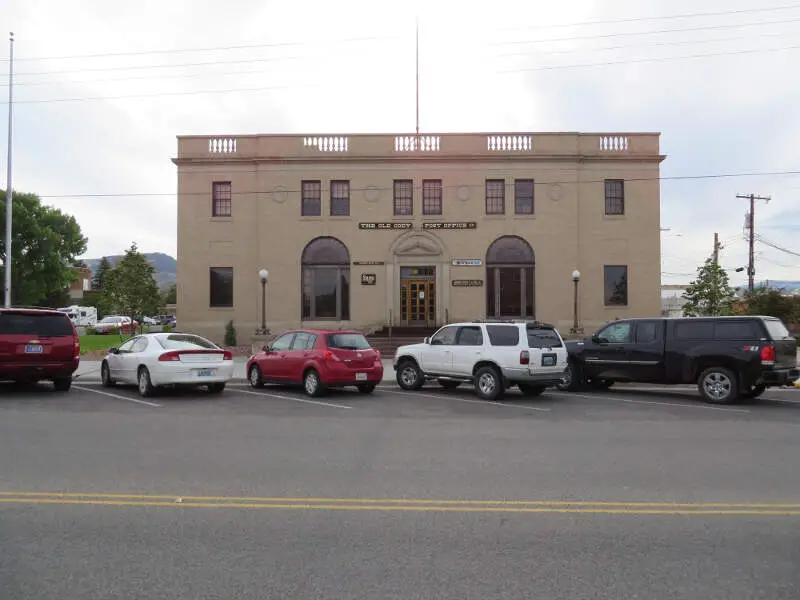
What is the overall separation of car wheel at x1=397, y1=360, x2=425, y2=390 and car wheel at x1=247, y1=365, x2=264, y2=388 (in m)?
3.36

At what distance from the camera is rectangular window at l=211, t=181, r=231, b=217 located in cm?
3312

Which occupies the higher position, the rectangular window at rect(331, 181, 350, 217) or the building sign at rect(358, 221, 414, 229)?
the rectangular window at rect(331, 181, 350, 217)

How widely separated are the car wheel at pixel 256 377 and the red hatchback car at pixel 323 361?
47 cm

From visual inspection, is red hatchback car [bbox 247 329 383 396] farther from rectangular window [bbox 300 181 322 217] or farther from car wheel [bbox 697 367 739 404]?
rectangular window [bbox 300 181 322 217]

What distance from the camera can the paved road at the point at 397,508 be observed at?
4.55 metres

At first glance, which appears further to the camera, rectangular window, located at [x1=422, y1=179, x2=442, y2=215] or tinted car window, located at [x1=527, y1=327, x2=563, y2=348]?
rectangular window, located at [x1=422, y1=179, x2=442, y2=215]

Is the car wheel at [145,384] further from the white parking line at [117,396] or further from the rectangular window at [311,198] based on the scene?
the rectangular window at [311,198]

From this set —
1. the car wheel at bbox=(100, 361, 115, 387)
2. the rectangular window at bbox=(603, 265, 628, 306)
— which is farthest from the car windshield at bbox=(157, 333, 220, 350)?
the rectangular window at bbox=(603, 265, 628, 306)

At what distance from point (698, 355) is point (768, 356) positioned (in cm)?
135

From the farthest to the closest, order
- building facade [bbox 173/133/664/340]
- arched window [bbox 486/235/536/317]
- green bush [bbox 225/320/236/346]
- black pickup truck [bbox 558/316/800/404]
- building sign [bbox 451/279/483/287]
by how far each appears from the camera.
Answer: arched window [bbox 486/235/536/317]
building facade [bbox 173/133/664/340]
building sign [bbox 451/279/483/287]
green bush [bbox 225/320/236/346]
black pickup truck [bbox 558/316/800/404]

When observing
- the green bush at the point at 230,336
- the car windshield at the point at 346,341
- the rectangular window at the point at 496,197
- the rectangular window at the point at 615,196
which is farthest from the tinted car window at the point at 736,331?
the green bush at the point at 230,336

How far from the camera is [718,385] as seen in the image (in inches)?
587

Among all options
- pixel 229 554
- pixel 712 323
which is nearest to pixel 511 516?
pixel 229 554

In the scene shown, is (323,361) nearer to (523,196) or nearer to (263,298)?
(263,298)
